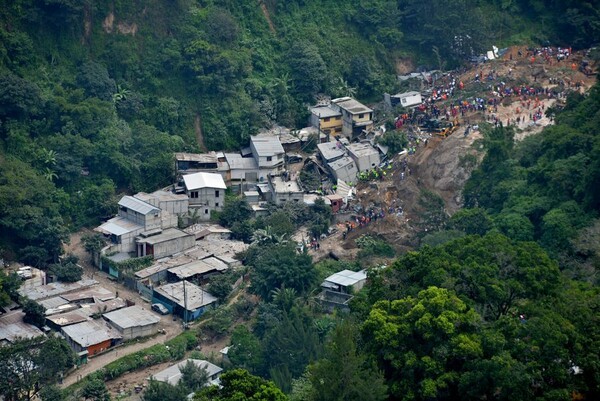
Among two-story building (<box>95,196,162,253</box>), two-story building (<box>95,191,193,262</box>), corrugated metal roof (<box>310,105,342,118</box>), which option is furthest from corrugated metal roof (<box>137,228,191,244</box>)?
corrugated metal roof (<box>310,105,342,118</box>)

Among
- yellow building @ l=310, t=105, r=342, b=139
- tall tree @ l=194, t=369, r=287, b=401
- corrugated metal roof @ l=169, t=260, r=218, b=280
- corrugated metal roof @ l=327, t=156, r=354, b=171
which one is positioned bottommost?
corrugated metal roof @ l=169, t=260, r=218, b=280

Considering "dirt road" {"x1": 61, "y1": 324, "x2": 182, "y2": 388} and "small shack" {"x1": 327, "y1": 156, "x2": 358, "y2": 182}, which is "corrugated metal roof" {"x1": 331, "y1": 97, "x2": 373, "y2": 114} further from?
"dirt road" {"x1": 61, "y1": 324, "x2": 182, "y2": 388}

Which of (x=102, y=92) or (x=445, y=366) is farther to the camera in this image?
(x=102, y=92)

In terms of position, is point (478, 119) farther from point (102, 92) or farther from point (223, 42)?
point (102, 92)

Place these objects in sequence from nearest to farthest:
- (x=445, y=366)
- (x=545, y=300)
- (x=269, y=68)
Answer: (x=445, y=366) → (x=545, y=300) → (x=269, y=68)

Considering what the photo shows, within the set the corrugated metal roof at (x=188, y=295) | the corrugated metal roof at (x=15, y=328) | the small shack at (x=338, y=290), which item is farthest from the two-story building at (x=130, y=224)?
the small shack at (x=338, y=290)

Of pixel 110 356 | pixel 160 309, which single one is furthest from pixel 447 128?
pixel 110 356

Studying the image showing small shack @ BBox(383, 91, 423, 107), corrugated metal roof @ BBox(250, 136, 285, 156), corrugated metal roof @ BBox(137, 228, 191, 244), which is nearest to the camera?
corrugated metal roof @ BBox(137, 228, 191, 244)

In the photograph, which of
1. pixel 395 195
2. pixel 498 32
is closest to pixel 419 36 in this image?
pixel 498 32

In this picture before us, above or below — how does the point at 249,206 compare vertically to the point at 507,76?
below
